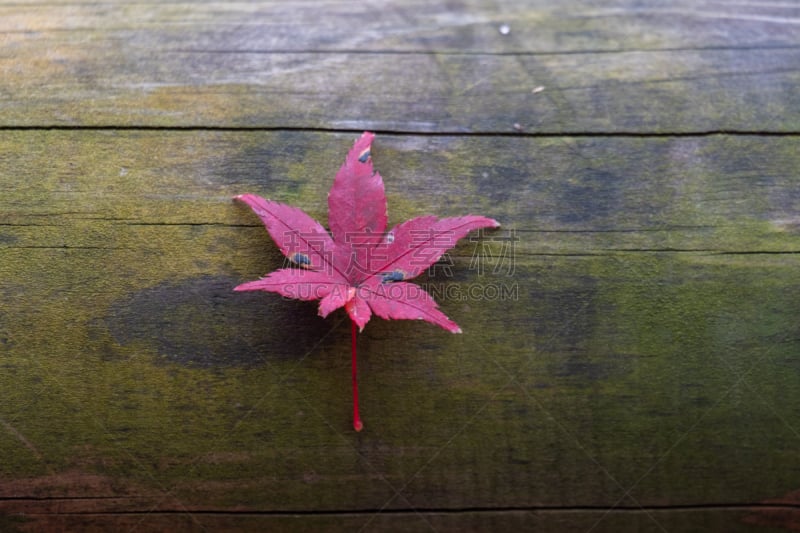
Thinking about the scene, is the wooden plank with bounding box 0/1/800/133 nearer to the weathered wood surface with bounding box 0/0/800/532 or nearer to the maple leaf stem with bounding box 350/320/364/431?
the weathered wood surface with bounding box 0/0/800/532

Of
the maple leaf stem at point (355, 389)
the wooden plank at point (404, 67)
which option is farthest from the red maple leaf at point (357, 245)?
the wooden plank at point (404, 67)

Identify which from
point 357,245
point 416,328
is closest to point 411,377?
point 416,328

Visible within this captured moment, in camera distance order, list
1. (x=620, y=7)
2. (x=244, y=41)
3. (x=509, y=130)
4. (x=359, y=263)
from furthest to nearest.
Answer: (x=620, y=7) < (x=244, y=41) < (x=509, y=130) < (x=359, y=263)

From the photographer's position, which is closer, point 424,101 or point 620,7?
point 424,101

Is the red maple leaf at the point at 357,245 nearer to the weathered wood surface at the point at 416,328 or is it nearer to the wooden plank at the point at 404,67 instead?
the weathered wood surface at the point at 416,328

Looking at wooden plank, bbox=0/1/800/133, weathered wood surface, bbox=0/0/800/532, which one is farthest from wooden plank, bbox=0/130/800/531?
wooden plank, bbox=0/1/800/133

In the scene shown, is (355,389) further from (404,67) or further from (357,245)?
(404,67)

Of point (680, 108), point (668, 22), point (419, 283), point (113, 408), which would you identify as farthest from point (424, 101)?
point (113, 408)

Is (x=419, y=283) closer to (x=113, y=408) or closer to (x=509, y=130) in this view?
(x=509, y=130)
